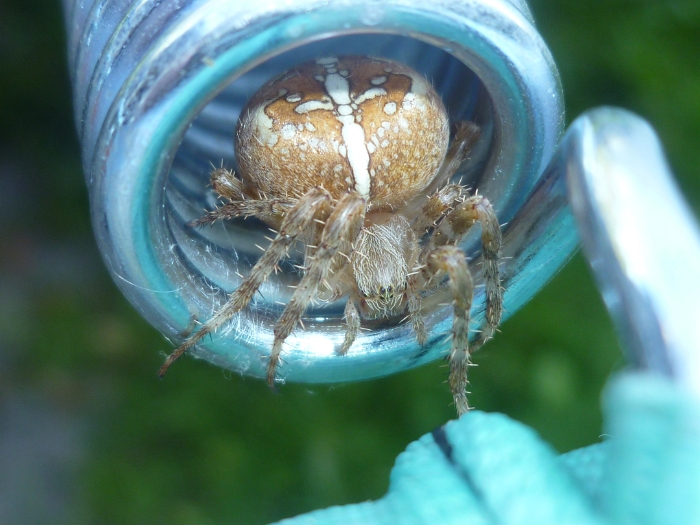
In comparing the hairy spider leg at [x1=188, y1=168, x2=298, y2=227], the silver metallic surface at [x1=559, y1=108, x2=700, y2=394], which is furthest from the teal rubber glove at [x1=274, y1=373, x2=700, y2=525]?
the hairy spider leg at [x1=188, y1=168, x2=298, y2=227]

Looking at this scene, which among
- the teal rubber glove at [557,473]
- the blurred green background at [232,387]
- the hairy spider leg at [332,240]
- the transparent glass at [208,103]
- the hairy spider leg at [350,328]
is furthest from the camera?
the blurred green background at [232,387]

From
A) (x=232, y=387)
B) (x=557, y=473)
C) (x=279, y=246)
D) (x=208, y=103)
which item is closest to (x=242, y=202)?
(x=279, y=246)

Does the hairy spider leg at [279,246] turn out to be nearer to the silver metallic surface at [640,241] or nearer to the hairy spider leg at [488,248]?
the hairy spider leg at [488,248]

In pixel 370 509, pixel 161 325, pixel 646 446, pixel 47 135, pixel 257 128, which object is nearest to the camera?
pixel 646 446

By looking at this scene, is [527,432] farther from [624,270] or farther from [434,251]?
[434,251]

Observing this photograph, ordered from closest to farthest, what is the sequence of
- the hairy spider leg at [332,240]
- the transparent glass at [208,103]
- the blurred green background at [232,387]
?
the transparent glass at [208,103]
the hairy spider leg at [332,240]
the blurred green background at [232,387]

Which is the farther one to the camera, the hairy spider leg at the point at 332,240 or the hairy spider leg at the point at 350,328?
the hairy spider leg at the point at 332,240

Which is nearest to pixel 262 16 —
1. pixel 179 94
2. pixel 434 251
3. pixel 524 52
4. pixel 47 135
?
pixel 179 94

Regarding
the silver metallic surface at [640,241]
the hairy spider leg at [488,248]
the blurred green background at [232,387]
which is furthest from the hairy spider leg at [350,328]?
the blurred green background at [232,387]
